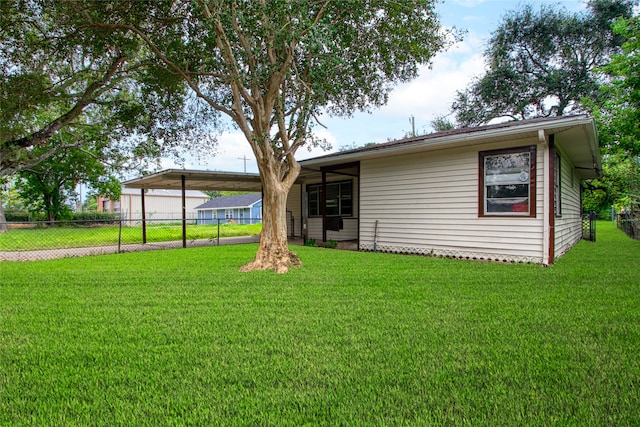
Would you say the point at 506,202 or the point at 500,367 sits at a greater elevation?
the point at 506,202

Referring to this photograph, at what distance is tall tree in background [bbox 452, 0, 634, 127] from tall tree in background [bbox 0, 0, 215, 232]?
1727 centimetres

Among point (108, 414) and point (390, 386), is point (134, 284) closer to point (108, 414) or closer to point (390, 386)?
point (108, 414)

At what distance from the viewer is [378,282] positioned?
4988mm

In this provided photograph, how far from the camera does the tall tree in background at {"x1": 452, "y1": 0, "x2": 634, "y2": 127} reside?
18.0m

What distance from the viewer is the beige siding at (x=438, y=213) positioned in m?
6.64

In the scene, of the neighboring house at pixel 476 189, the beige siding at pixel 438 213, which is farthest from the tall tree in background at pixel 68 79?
the beige siding at pixel 438 213

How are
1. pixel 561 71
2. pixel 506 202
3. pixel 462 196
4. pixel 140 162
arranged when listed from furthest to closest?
1. pixel 561 71
2. pixel 140 162
3. pixel 462 196
4. pixel 506 202

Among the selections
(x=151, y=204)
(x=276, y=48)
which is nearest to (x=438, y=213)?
(x=276, y=48)

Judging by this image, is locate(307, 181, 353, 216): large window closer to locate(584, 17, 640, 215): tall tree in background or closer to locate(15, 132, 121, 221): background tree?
locate(584, 17, 640, 215): tall tree in background

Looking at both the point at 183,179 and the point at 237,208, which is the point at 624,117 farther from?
the point at 237,208

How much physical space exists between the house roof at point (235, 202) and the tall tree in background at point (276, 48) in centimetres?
2642

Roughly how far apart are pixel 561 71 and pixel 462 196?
1680 centimetres

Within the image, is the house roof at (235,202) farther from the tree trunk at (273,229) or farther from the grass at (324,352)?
the grass at (324,352)

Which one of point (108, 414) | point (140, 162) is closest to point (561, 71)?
point (140, 162)
